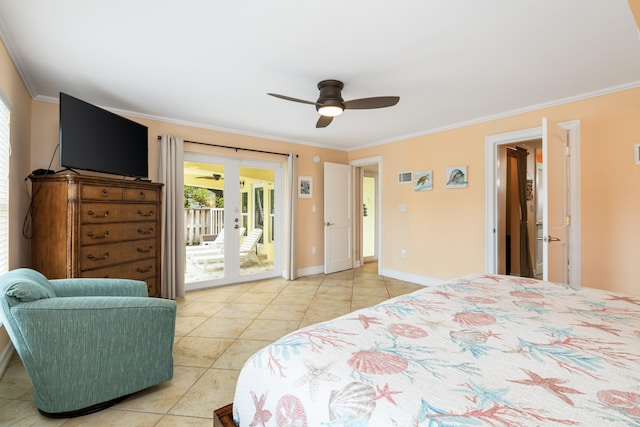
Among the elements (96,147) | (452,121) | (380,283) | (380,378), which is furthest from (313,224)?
(380,378)

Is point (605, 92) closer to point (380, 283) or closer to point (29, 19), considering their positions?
point (380, 283)

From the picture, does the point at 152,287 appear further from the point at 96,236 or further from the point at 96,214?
the point at 96,214

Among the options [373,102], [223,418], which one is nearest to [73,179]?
[223,418]

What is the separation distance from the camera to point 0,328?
213 cm

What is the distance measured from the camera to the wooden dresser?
8.36 feet

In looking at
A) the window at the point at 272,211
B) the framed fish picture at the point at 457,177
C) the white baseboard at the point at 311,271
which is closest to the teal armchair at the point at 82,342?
the window at the point at 272,211

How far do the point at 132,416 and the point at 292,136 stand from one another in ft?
13.2

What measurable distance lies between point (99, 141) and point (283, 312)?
2602mm

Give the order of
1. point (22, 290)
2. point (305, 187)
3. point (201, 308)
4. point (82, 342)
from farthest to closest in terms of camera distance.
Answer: point (305, 187), point (201, 308), point (82, 342), point (22, 290)

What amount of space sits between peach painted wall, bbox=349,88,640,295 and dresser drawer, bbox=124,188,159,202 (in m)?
3.50

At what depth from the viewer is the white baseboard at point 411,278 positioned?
442 centimetres

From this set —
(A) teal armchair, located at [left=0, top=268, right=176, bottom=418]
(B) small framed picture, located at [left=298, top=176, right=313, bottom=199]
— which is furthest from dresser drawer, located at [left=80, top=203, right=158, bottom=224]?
(B) small framed picture, located at [left=298, top=176, right=313, bottom=199]

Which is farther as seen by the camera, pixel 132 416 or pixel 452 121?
pixel 452 121

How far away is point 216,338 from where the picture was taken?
267 cm
